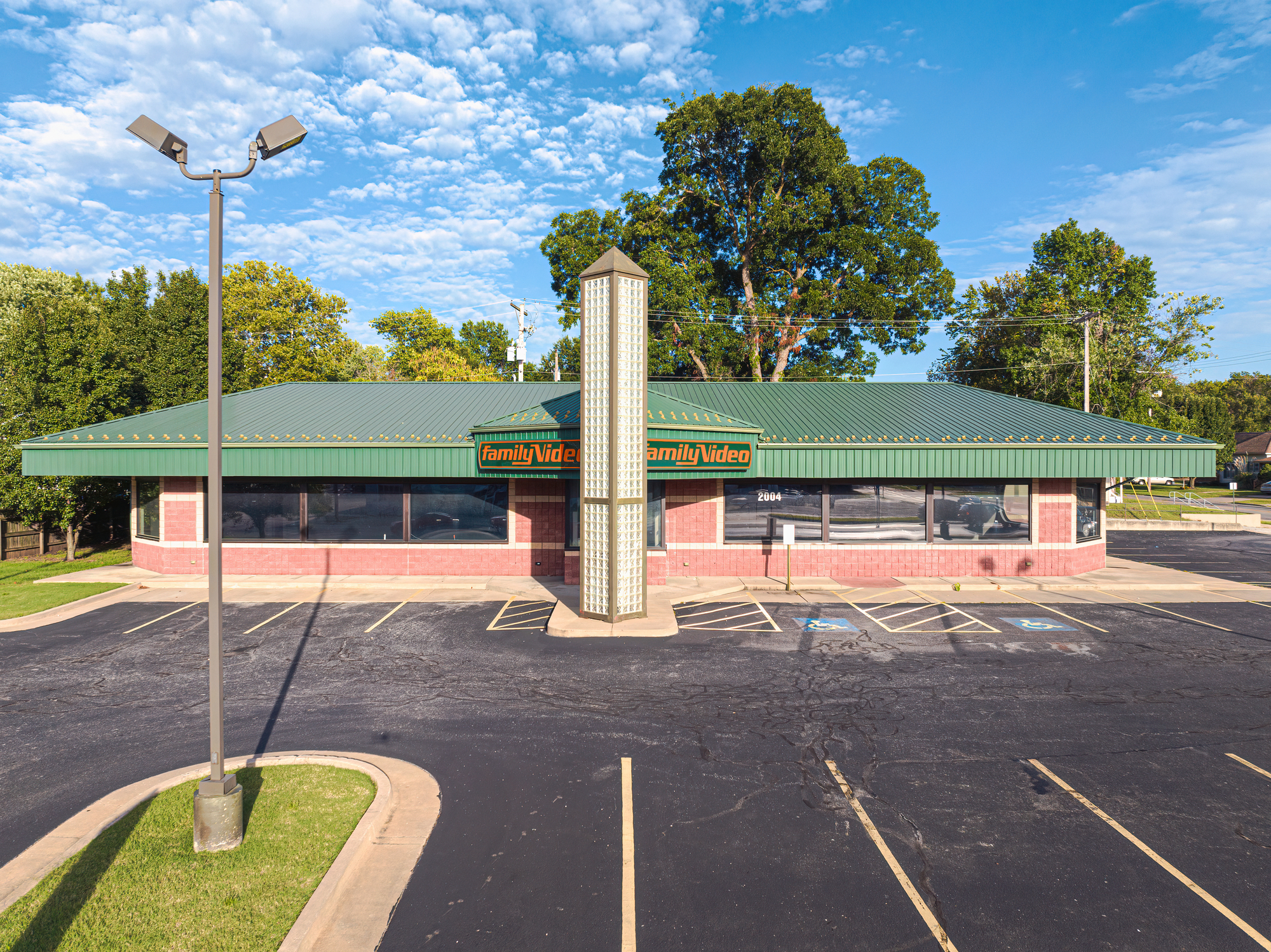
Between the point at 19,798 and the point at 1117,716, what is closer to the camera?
the point at 19,798

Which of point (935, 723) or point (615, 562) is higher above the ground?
point (615, 562)

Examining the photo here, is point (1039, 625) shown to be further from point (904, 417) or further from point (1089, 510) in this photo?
point (1089, 510)

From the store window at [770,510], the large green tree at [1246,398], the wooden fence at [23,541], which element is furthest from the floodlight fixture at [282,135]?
the large green tree at [1246,398]

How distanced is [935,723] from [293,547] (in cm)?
2045

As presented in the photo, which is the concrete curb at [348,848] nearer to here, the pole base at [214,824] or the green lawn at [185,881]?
the green lawn at [185,881]

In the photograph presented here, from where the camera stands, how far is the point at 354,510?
72.9 ft

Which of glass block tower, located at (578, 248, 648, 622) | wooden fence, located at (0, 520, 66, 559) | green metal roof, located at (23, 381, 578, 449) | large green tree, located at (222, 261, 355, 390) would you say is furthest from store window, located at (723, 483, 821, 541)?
large green tree, located at (222, 261, 355, 390)

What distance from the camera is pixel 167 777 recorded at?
8.17 metres

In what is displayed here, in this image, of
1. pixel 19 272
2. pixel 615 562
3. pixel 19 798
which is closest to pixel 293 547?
pixel 615 562

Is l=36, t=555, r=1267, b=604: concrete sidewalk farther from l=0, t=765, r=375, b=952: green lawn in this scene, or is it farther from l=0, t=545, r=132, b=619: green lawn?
l=0, t=765, r=375, b=952: green lawn

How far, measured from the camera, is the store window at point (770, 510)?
865 inches

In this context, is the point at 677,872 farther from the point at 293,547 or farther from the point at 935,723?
the point at 293,547

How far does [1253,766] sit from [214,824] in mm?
12991

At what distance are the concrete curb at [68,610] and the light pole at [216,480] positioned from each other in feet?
44.3
